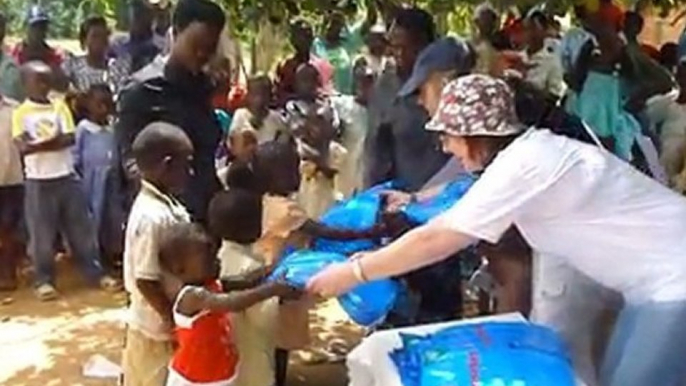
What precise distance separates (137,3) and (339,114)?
151cm

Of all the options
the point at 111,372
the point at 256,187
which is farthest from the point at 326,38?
the point at 256,187

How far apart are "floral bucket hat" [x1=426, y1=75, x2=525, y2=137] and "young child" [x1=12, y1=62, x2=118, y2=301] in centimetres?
390

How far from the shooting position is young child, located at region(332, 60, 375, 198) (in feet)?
24.3

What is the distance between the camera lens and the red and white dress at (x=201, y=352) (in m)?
3.46

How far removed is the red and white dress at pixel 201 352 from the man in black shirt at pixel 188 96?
59cm

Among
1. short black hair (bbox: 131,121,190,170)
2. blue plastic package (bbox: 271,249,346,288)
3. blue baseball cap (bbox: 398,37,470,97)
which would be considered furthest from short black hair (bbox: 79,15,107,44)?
blue plastic package (bbox: 271,249,346,288)

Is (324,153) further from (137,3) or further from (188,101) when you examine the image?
(188,101)

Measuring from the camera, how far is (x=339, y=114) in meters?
7.76

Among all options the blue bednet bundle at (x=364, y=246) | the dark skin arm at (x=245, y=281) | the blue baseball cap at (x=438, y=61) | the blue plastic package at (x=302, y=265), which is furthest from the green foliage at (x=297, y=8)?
the dark skin arm at (x=245, y=281)

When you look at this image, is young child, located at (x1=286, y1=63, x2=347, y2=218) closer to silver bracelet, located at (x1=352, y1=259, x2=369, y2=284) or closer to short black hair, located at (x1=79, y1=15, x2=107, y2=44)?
short black hair, located at (x1=79, y1=15, x2=107, y2=44)

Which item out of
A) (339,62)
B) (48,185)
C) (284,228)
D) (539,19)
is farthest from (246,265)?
(339,62)

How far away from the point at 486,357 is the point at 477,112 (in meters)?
0.65

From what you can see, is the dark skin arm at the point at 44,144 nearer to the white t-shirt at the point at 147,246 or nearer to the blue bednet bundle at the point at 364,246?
the blue bednet bundle at the point at 364,246

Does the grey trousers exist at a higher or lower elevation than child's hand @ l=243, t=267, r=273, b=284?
lower
